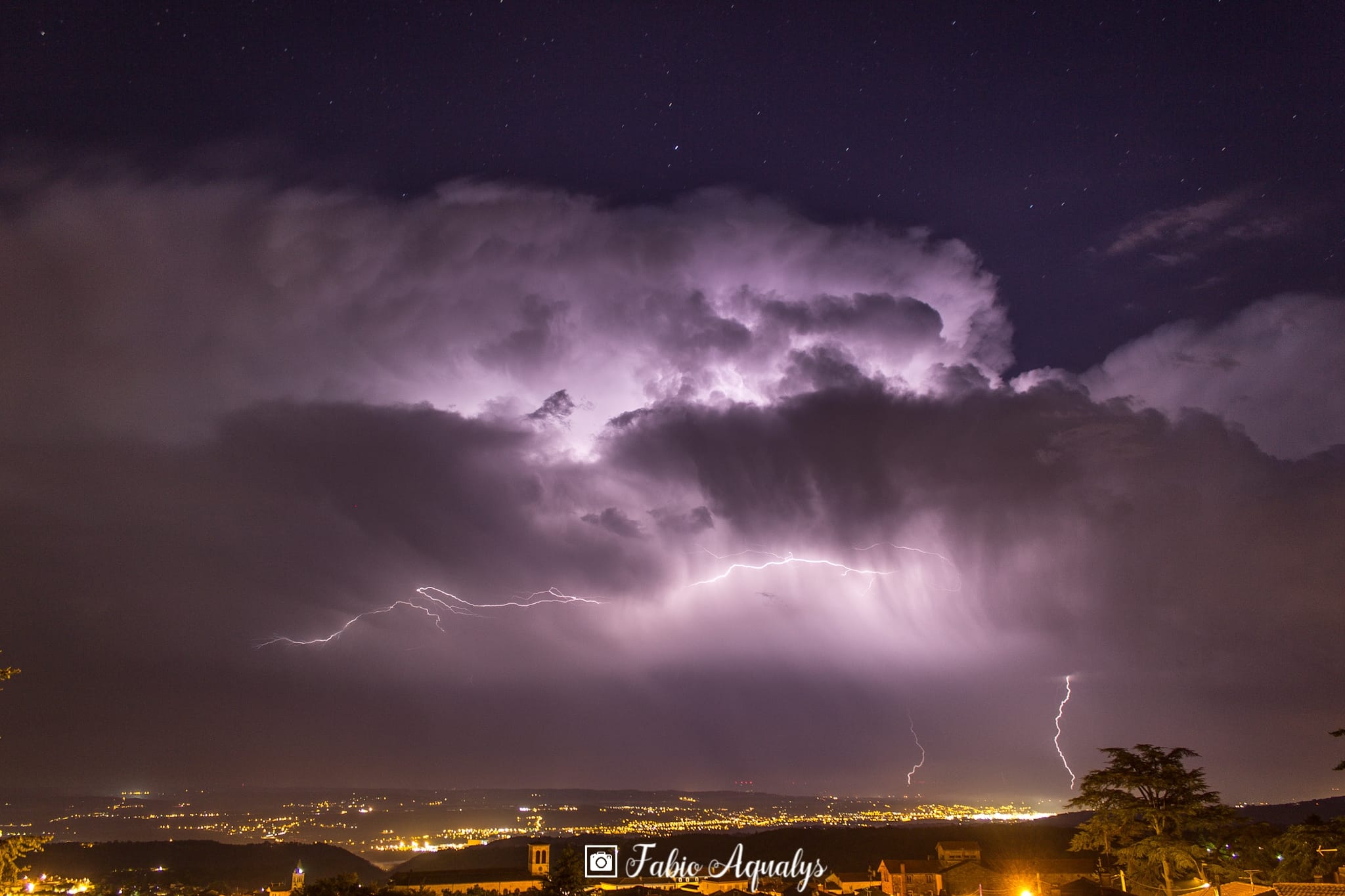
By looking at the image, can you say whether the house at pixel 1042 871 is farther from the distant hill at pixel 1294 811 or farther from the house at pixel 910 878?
the distant hill at pixel 1294 811

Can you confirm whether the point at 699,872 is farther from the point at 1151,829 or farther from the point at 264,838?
the point at 264,838

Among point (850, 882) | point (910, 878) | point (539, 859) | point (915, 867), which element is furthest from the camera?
point (539, 859)

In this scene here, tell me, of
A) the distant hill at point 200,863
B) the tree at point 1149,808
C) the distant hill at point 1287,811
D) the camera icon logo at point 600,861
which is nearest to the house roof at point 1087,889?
the tree at point 1149,808

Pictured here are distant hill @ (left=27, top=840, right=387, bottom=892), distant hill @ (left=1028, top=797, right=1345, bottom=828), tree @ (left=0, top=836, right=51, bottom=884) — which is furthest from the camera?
distant hill @ (left=1028, top=797, right=1345, bottom=828)

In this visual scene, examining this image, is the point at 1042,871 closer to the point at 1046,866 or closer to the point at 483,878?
the point at 1046,866

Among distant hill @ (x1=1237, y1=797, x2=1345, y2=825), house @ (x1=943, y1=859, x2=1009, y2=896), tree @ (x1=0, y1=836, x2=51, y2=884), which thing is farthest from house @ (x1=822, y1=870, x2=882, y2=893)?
distant hill @ (x1=1237, y1=797, x2=1345, y2=825)

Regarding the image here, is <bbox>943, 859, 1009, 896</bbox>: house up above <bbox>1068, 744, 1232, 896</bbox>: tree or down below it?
below

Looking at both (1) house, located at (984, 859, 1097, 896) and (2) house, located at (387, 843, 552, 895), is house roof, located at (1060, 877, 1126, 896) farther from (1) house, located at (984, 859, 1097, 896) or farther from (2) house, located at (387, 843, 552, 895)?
(2) house, located at (387, 843, 552, 895)

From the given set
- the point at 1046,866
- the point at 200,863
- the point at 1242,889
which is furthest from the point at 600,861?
the point at 200,863
